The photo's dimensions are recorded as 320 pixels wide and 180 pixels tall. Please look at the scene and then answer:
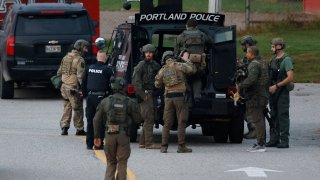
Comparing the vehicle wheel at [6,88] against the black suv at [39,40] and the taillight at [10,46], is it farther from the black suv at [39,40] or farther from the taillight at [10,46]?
the taillight at [10,46]

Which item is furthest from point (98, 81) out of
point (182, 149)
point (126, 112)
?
point (126, 112)

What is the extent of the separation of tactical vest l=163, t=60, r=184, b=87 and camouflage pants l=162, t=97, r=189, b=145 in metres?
0.25

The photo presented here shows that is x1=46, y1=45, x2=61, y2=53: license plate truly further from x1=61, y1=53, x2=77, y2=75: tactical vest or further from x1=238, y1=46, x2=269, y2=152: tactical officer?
x1=238, y1=46, x2=269, y2=152: tactical officer

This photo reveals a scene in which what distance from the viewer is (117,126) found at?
13.3 m

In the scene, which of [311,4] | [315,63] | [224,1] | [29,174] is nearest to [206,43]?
[29,174]

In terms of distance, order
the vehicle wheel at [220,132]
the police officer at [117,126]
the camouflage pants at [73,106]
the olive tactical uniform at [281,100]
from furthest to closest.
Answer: the camouflage pants at [73,106], the vehicle wheel at [220,132], the olive tactical uniform at [281,100], the police officer at [117,126]

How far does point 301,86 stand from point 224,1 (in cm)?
2112

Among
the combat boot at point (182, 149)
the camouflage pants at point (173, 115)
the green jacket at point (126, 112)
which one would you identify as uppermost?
the green jacket at point (126, 112)

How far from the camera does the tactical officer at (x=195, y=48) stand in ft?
58.7

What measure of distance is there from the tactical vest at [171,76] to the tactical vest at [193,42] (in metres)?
0.63

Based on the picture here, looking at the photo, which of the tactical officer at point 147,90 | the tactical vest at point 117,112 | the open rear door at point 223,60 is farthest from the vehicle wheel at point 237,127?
the tactical vest at point 117,112

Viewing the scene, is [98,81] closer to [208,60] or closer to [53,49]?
[208,60]

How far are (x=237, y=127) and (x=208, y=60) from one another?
3.95 ft

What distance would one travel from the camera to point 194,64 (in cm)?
1789
